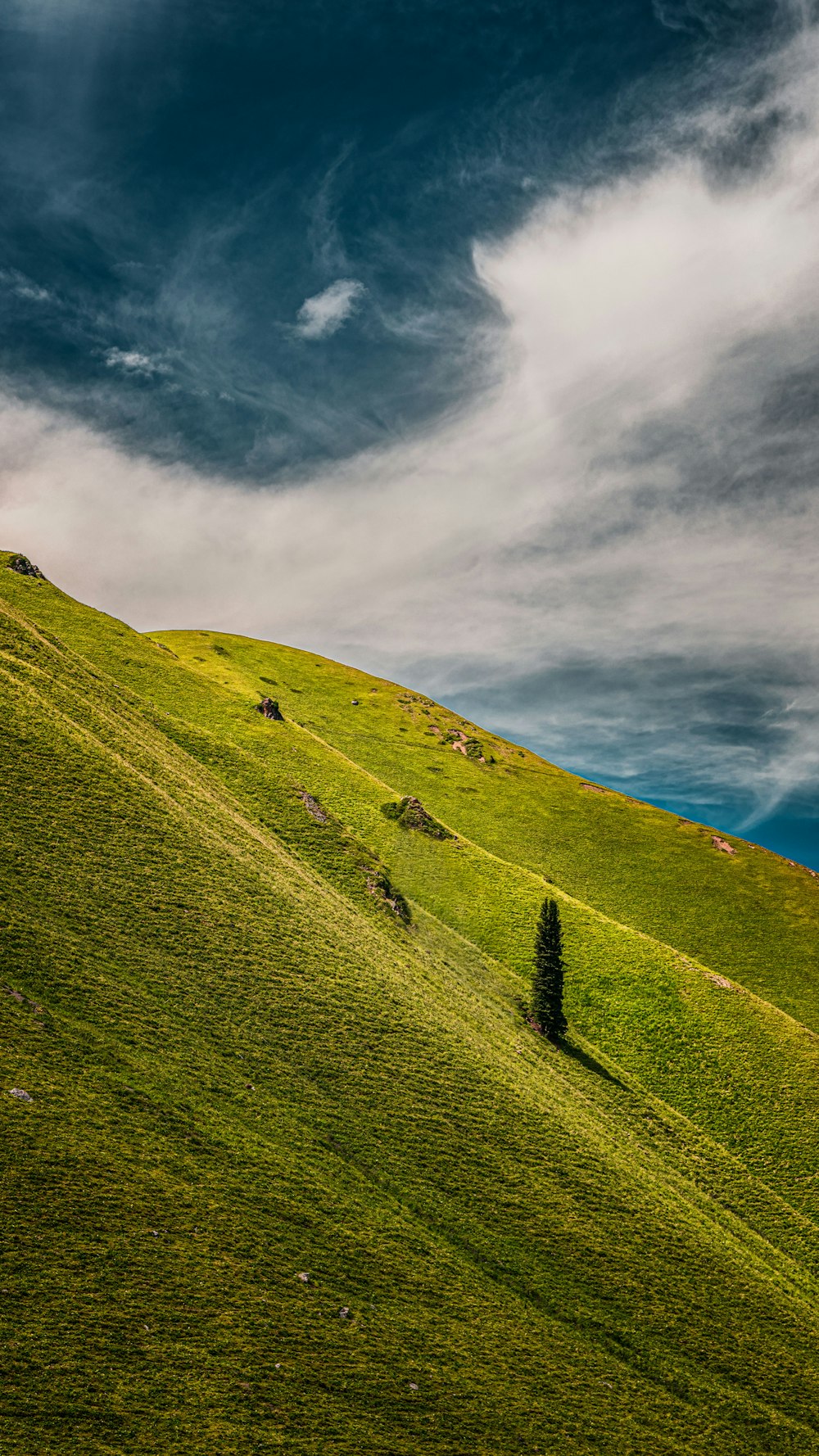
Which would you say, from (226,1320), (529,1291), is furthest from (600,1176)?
(226,1320)

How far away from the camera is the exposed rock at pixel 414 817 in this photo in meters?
83.1

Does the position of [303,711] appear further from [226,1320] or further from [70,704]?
[226,1320]

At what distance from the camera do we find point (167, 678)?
93375mm

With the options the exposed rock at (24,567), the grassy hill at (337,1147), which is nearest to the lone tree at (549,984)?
the grassy hill at (337,1147)

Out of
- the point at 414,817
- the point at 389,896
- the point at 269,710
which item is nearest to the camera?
the point at 389,896

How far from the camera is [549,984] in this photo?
186 feet

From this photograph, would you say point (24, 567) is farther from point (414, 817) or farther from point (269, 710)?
point (414, 817)

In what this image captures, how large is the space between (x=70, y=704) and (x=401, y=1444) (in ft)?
173

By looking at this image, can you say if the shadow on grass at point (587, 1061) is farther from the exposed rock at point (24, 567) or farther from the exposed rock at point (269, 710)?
the exposed rock at point (24, 567)

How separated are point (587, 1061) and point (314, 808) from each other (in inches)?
1360

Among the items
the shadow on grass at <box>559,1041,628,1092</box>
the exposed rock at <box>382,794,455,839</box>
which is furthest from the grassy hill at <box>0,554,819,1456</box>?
the exposed rock at <box>382,794,455,839</box>

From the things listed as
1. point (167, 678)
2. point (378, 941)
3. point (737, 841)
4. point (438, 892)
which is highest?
point (737, 841)

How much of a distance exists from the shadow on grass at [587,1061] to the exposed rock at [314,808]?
1191 inches

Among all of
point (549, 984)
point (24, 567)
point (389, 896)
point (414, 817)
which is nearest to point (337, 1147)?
point (549, 984)
